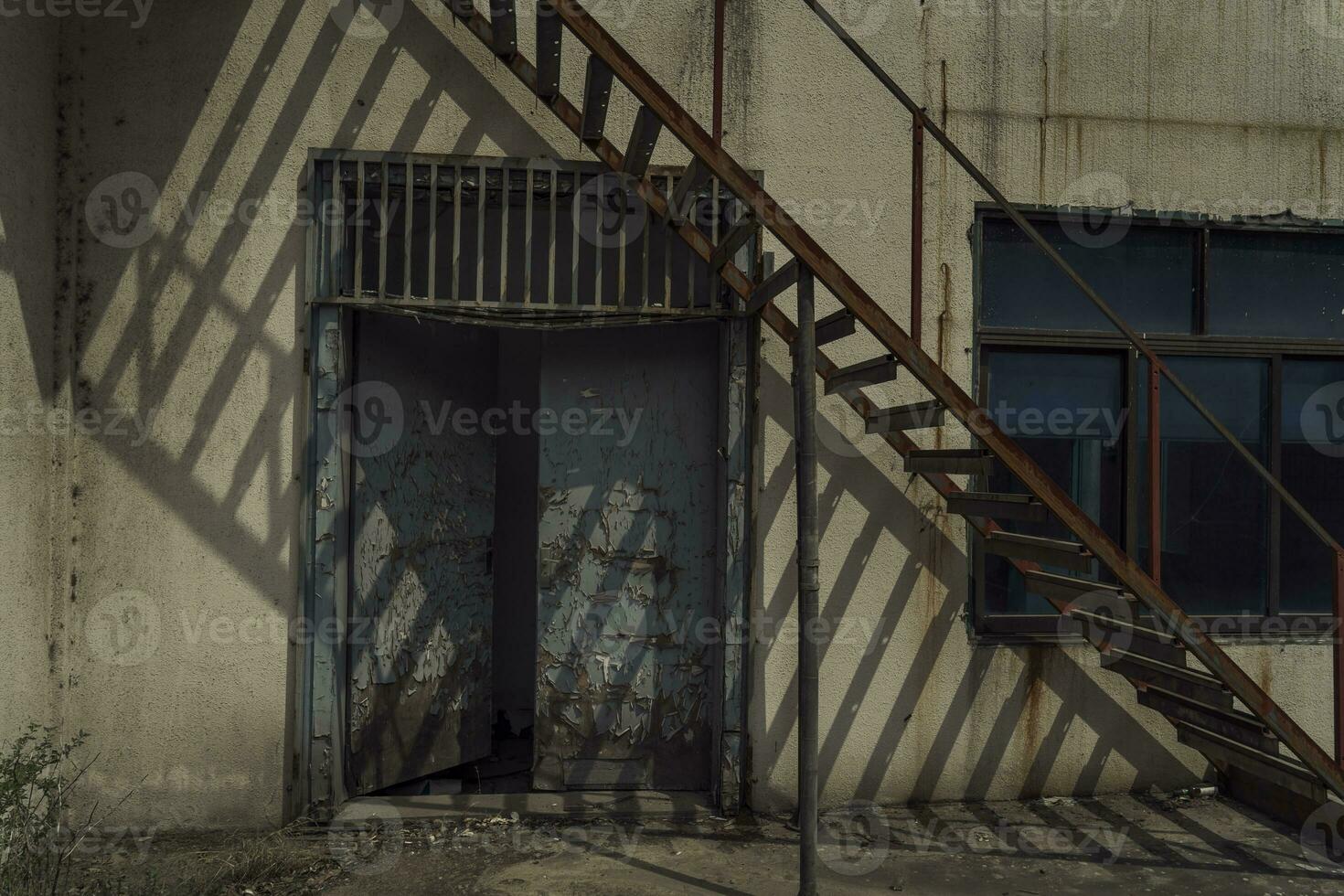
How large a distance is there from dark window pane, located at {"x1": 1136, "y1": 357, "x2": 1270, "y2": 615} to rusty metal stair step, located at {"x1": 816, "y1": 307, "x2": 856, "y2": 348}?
1909 millimetres

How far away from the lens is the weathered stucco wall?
12.6 ft

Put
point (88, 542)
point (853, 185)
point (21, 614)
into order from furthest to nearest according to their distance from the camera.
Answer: point (853, 185) → point (88, 542) → point (21, 614)

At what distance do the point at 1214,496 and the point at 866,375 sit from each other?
2.29m

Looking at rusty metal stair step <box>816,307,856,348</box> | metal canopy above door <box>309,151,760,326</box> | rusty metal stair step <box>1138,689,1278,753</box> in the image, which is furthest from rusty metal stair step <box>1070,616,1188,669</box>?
metal canopy above door <box>309,151,760,326</box>

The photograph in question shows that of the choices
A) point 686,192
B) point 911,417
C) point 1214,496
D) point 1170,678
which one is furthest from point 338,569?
point 1214,496

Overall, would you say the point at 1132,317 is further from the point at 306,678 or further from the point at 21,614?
the point at 21,614

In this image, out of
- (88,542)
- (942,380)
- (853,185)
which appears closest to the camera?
(942,380)

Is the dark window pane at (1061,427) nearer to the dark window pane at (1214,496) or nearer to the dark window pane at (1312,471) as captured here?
the dark window pane at (1214,496)

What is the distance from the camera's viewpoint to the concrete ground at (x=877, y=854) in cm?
381

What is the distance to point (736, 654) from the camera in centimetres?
448

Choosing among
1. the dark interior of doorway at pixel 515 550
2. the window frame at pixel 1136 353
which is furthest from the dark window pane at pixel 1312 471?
the dark interior of doorway at pixel 515 550

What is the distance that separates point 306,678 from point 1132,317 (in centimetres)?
443

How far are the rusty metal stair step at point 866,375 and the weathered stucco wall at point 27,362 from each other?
3.46m

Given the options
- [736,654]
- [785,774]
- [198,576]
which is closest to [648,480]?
[736,654]
